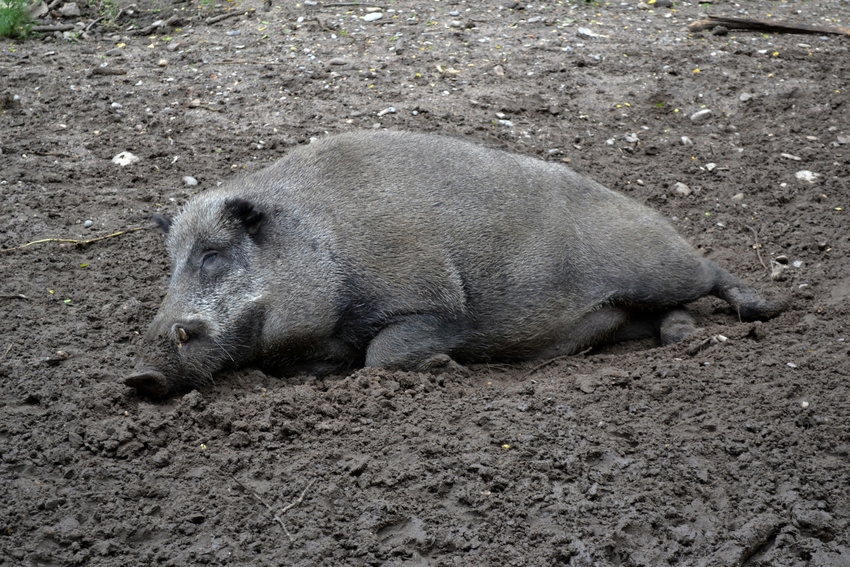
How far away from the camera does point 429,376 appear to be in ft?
16.4

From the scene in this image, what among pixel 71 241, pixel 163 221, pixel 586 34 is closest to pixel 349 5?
pixel 586 34

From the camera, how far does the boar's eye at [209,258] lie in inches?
199

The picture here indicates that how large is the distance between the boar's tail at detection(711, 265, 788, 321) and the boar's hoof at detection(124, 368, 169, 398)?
12.5 ft

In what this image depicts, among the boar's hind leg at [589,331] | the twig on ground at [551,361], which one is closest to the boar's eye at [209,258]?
the twig on ground at [551,361]

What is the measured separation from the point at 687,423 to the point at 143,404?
2.99 metres

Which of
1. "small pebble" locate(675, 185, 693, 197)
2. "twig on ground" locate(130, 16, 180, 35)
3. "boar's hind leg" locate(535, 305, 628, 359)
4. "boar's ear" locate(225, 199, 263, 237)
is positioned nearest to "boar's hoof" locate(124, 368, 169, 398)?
"boar's ear" locate(225, 199, 263, 237)

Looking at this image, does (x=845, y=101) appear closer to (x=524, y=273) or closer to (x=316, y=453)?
(x=524, y=273)

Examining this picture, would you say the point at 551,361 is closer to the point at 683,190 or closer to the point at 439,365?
the point at 439,365

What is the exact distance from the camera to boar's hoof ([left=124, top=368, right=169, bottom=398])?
459 centimetres

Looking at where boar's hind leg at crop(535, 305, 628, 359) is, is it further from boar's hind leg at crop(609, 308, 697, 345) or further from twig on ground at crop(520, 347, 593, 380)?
boar's hind leg at crop(609, 308, 697, 345)

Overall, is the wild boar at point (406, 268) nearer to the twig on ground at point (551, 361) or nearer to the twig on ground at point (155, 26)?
the twig on ground at point (551, 361)

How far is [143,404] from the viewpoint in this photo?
15.3ft

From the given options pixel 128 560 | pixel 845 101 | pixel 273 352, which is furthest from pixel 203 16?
pixel 128 560

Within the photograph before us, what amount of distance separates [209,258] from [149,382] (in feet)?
2.82
